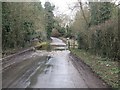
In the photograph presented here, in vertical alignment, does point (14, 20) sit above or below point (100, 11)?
below

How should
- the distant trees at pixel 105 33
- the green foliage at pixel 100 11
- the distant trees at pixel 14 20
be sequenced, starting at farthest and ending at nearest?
the green foliage at pixel 100 11 < the distant trees at pixel 14 20 < the distant trees at pixel 105 33

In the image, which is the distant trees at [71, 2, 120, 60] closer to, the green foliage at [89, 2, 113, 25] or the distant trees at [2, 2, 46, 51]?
the green foliage at [89, 2, 113, 25]

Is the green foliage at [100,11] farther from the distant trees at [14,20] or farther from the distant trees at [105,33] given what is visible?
the distant trees at [14,20]

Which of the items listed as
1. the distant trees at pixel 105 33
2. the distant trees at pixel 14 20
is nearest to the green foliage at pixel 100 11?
the distant trees at pixel 105 33

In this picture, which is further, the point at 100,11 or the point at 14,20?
the point at 14,20

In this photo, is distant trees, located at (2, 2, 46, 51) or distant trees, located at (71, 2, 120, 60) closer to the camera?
distant trees, located at (71, 2, 120, 60)

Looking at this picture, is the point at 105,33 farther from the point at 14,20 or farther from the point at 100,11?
the point at 14,20

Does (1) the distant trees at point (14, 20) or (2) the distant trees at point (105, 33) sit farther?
(1) the distant trees at point (14, 20)

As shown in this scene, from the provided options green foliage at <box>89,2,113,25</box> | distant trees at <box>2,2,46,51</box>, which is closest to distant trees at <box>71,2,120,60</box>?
green foliage at <box>89,2,113,25</box>

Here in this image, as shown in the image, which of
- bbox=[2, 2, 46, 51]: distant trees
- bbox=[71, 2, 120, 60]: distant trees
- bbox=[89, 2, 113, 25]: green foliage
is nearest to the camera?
bbox=[71, 2, 120, 60]: distant trees

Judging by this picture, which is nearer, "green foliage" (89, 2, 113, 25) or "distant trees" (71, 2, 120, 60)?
"distant trees" (71, 2, 120, 60)

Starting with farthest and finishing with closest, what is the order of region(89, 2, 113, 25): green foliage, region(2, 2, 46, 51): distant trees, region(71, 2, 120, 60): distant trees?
region(89, 2, 113, 25): green foliage < region(2, 2, 46, 51): distant trees < region(71, 2, 120, 60): distant trees

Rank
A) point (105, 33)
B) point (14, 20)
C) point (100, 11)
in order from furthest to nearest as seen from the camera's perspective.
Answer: point (14, 20) < point (100, 11) < point (105, 33)

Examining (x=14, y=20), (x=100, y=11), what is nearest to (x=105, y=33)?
(x=100, y=11)
